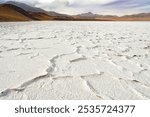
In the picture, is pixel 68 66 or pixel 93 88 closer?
pixel 93 88

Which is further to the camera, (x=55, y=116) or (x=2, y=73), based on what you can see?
(x=2, y=73)

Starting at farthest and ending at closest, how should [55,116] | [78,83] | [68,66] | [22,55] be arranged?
[22,55], [68,66], [78,83], [55,116]

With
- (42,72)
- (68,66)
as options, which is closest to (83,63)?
(68,66)

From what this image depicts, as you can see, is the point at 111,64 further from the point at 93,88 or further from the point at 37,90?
the point at 37,90

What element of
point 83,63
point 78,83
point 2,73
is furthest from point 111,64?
point 2,73

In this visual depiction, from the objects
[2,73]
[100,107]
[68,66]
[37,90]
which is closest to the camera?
[100,107]

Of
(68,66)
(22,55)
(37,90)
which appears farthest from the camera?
(22,55)

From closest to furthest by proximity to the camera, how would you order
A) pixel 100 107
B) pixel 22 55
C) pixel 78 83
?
pixel 100 107 → pixel 78 83 → pixel 22 55

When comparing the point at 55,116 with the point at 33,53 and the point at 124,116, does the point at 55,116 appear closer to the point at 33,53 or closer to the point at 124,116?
the point at 124,116
